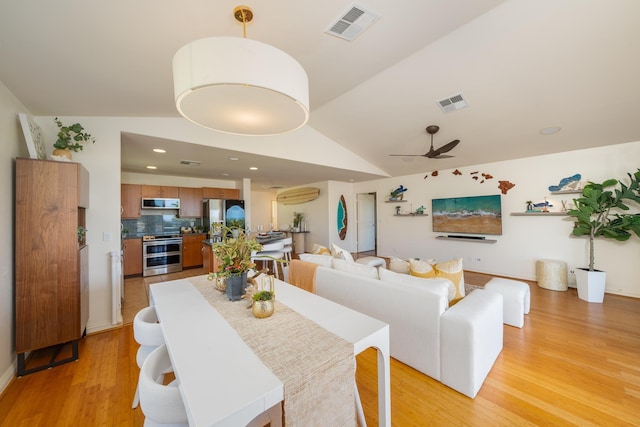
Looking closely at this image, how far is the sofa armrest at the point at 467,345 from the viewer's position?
67.6 inches

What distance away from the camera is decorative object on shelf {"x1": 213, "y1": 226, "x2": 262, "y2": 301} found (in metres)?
1.61

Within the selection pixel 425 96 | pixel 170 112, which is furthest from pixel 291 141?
pixel 425 96

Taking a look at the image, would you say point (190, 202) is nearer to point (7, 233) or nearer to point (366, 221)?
point (7, 233)

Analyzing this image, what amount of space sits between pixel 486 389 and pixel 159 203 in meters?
6.43

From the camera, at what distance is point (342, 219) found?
7.48 m

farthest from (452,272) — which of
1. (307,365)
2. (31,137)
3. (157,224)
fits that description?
(157,224)

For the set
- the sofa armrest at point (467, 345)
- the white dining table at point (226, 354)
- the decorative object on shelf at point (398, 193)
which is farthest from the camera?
the decorative object on shelf at point (398, 193)

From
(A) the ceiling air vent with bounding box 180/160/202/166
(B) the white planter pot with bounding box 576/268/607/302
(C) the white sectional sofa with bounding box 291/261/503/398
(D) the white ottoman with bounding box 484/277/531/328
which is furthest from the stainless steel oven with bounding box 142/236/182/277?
(B) the white planter pot with bounding box 576/268/607/302

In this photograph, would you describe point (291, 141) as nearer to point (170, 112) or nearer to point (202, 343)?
point (170, 112)

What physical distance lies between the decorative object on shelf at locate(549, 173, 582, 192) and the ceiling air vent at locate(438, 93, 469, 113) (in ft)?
8.33

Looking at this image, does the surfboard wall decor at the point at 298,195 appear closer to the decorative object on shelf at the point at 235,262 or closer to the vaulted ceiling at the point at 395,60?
the vaulted ceiling at the point at 395,60

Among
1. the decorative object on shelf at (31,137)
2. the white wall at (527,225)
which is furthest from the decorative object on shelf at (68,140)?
the white wall at (527,225)

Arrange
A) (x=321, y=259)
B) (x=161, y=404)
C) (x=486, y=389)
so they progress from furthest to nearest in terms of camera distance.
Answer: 1. (x=321, y=259)
2. (x=486, y=389)
3. (x=161, y=404)

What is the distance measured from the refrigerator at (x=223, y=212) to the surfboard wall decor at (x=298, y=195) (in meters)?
2.30
